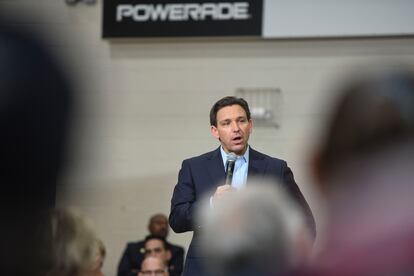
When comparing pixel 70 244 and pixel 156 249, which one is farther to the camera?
pixel 156 249

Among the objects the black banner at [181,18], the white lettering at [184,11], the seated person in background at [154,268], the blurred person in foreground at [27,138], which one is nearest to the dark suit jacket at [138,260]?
the seated person in background at [154,268]

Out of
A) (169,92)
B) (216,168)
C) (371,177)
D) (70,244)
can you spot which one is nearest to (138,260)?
(169,92)

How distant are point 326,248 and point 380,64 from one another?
365 mm

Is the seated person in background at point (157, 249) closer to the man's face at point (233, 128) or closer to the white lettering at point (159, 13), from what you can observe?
the white lettering at point (159, 13)

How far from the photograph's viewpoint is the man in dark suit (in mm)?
3764

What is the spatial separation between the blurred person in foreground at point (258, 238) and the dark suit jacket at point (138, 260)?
5857 millimetres

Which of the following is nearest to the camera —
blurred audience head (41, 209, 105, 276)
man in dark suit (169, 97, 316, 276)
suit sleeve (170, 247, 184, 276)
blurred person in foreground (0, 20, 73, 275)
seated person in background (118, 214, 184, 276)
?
blurred person in foreground (0, 20, 73, 275)

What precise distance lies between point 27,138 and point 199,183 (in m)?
2.44

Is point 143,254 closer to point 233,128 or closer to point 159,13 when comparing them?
point 159,13

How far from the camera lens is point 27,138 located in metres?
1.47

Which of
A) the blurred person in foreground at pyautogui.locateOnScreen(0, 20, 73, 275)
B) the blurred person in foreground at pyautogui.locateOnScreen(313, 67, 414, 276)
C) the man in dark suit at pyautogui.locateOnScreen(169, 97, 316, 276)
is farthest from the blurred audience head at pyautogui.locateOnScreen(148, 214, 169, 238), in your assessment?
the blurred person in foreground at pyautogui.locateOnScreen(313, 67, 414, 276)

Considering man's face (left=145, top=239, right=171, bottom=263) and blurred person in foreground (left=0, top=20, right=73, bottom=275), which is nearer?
blurred person in foreground (left=0, top=20, right=73, bottom=275)

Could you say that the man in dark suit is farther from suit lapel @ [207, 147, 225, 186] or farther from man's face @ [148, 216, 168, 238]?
man's face @ [148, 216, 168, 238]

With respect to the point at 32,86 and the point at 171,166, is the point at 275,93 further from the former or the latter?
the point at 32,86
